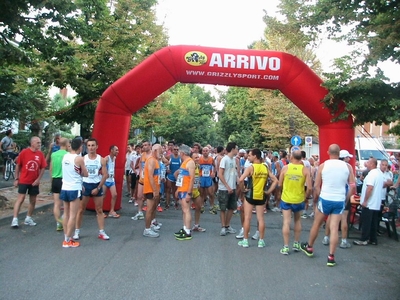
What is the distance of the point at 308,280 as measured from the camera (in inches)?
231

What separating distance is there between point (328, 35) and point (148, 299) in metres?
10.1

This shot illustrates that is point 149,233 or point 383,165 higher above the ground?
point 383,165

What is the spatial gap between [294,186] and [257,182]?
682 mm

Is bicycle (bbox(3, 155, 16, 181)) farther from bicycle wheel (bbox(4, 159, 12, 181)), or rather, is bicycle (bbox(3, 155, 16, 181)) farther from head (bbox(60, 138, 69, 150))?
head (bbox(60, 138, 69, 150))

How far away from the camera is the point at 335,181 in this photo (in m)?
6.94

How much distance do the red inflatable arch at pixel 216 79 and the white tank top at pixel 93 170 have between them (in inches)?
116

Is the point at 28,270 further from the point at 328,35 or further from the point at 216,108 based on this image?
the point at 216,108

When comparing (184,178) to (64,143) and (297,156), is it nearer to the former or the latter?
(297,156)

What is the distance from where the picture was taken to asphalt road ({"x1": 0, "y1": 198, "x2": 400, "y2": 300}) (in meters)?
→ 5.17

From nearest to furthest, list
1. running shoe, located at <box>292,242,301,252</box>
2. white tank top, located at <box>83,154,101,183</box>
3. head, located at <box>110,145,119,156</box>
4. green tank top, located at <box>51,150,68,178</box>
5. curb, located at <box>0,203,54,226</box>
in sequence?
running shoe, located at <box>292,242,301,252</box> < white tank top, located at <box>83,154,101,183</box> < green tank top, located at <box>51,150,68,178</box> < curb, located at <box>0,203,54,226</box> < head, located at <box>110,145,119,156</box>

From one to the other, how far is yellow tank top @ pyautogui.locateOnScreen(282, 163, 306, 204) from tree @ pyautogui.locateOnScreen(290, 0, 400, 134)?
306 centimetres

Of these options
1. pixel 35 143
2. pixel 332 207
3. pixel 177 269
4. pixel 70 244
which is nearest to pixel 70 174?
pixel 70 244

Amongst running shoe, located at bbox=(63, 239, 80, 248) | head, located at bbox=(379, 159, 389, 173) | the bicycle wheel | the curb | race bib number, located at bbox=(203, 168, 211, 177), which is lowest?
running shoe, located at bbox=(63, 239, 80, 248)

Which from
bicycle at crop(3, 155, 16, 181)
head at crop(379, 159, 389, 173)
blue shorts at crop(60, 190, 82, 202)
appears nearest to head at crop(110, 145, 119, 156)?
blue shorts at crop(60, 190, 82, 202)
